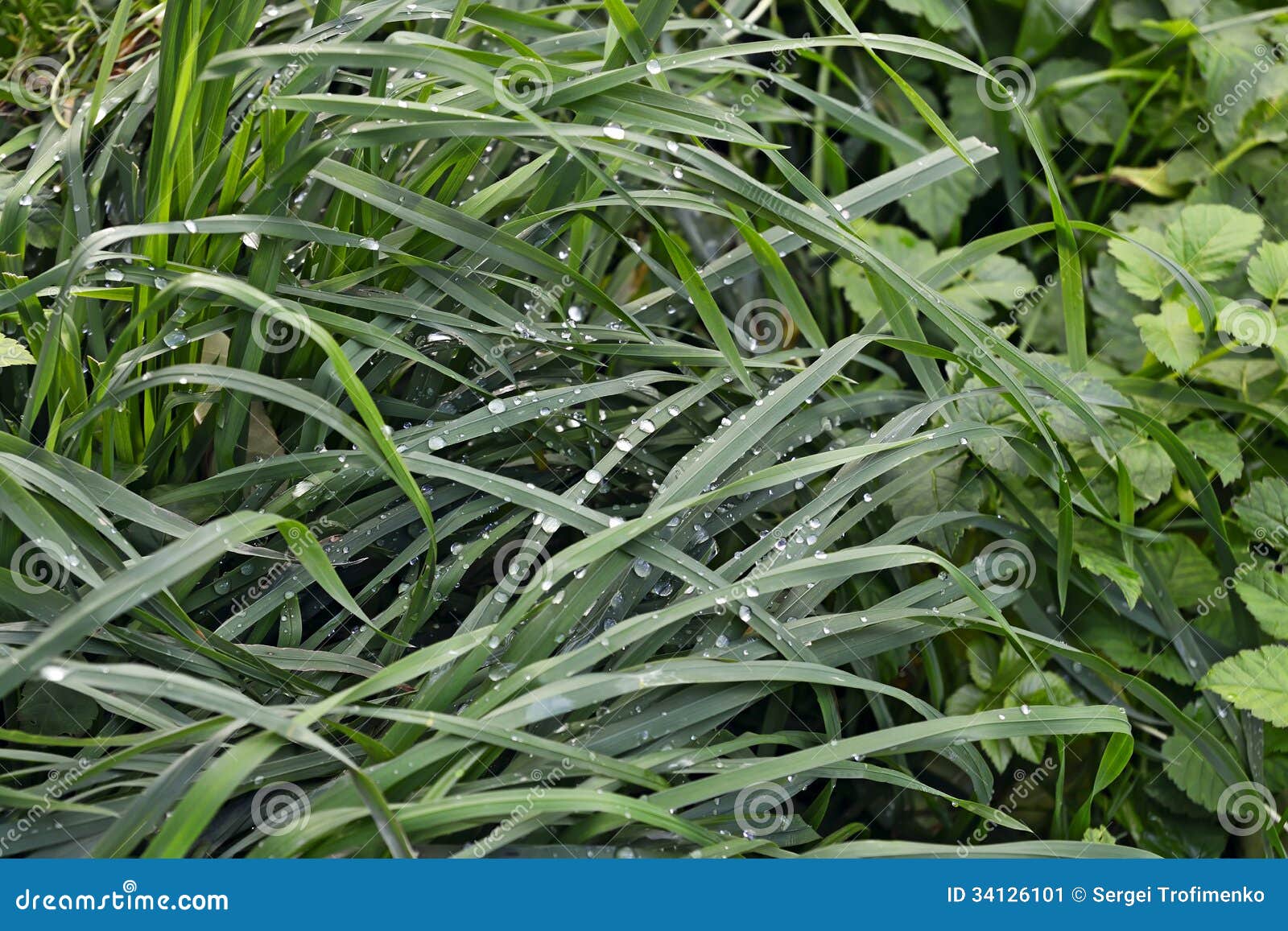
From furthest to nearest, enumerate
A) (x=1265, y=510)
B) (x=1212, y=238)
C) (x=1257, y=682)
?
(x=1212, y=238)
(x=1265, y=510)
(x=1257, y=682)

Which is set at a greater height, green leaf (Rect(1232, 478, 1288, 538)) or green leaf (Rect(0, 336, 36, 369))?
green leaf (Rect(0, 336, 36, 369))

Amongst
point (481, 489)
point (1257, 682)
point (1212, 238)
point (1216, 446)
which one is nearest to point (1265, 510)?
point (1216, 446)

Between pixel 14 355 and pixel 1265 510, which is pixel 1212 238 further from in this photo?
pixel 14 355

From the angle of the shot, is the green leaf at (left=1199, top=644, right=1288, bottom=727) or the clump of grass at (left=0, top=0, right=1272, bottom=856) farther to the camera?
the green leaf at (left=1199, top=644, right=1288, bottom=727)

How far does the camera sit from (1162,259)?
1.10 m

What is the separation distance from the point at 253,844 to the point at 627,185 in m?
0.86

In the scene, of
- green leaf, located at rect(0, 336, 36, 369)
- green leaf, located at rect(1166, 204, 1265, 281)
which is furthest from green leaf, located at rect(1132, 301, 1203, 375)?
green leaf, located at rect(0, 336, 36, 369)

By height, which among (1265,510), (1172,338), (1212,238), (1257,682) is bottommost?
(1257,682)

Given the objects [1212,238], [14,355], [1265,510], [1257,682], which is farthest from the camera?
[1212,238]

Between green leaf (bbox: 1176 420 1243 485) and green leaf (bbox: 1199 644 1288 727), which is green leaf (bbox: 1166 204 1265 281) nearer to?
green leaf (bbox: 1176 420 1243 485)

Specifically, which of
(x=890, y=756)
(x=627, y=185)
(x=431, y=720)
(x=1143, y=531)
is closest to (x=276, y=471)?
(x=431, y=720)

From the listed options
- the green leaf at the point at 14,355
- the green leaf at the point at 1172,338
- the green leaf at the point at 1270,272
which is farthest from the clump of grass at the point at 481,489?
the green leaf at the point at 1270,272

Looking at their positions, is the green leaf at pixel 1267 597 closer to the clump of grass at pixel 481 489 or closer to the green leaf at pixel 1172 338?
the clump of grass at pixel 481 489

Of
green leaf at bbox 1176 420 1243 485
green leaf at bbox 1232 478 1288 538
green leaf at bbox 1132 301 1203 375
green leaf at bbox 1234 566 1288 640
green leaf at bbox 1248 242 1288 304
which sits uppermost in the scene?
green leaf at bbox 1248 242 1288 304
